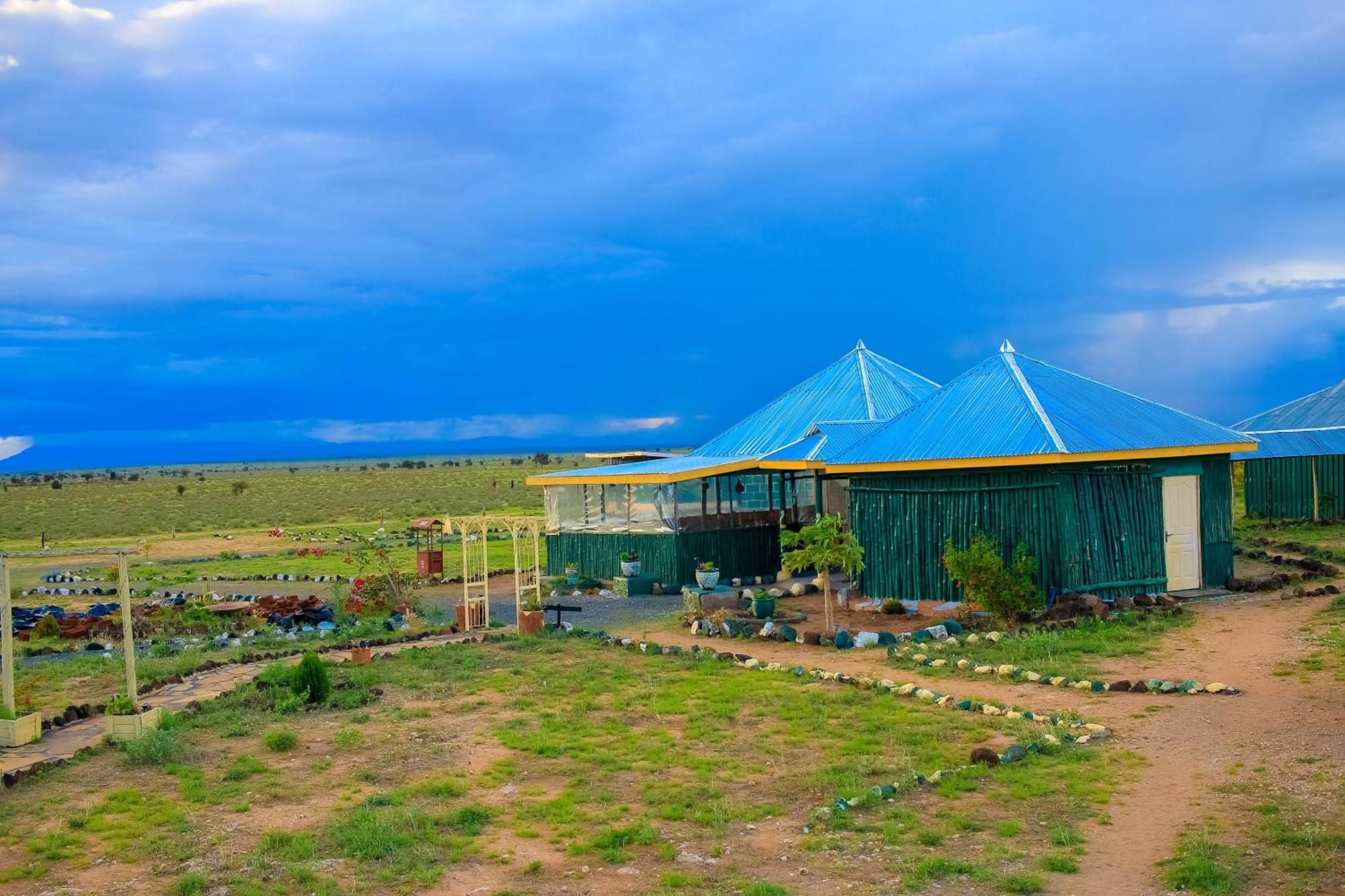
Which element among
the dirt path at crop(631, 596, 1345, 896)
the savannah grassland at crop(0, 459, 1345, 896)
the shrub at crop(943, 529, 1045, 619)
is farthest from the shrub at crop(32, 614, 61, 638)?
the shrub at crop(943, 529, 1045, 619)

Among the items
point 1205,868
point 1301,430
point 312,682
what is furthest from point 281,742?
point 1301,430

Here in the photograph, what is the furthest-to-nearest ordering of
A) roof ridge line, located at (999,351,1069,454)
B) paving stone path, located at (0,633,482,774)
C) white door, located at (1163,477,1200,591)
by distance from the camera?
white door, located at (1163,477,1200,591) → roof ridge line, located at (999,351,1069,454) → paving stone path, located at (0,633,482,774)

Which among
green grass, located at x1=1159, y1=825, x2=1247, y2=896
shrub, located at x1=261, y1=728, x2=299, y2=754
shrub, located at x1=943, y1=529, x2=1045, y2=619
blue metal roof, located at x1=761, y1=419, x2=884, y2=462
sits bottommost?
green grass, located at x1=1159, y1=825, x2=1247, y2=896

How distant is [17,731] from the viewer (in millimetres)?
11633

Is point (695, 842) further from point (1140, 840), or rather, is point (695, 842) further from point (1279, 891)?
point (1279, 891)

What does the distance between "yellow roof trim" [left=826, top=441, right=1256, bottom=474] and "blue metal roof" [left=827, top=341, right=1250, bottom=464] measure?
5 cm

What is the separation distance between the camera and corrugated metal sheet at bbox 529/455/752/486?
23.8 metres

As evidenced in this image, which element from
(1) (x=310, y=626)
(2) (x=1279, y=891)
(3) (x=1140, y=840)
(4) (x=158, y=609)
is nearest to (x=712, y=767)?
(3) (x=1140, y=840)

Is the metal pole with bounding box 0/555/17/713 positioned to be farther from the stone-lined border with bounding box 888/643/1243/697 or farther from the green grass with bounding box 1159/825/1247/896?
the green grass with bounding box 1159/825/1247/896

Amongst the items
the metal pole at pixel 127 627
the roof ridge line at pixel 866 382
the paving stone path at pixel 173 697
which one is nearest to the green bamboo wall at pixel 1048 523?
the paving stone path at pixel 173 697

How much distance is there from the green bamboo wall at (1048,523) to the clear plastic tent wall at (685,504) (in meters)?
4.89

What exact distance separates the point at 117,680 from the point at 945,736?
36.2ft

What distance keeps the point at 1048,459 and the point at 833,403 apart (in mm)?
11982

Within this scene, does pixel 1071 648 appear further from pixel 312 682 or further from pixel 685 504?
pixel 685 504
